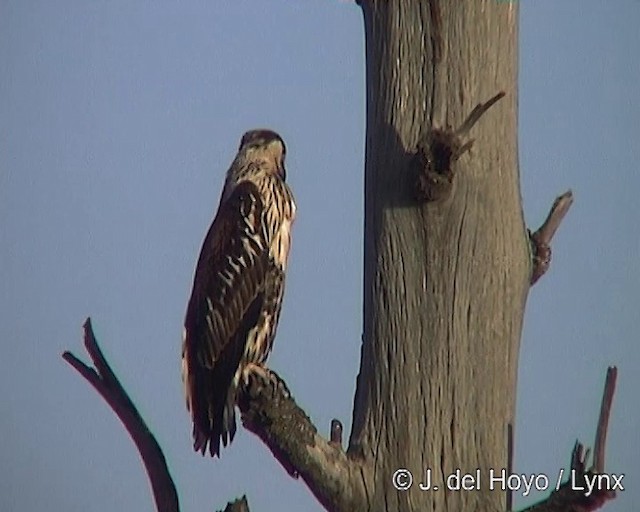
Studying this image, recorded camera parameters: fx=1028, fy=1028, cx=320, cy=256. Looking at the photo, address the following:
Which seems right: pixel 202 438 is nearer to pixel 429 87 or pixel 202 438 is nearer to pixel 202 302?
pixel 202 302

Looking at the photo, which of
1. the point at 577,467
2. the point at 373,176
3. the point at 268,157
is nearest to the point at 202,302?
the point at 268,157

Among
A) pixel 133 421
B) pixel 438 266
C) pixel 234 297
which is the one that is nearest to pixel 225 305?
pixel 234 297

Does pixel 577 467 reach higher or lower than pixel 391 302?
lower

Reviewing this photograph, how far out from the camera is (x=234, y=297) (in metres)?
1.11

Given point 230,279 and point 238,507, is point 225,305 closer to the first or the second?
point 230,279

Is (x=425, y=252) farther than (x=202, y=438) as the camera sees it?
No

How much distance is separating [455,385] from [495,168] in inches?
7.9

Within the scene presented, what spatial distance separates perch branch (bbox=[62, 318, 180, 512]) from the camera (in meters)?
1.11

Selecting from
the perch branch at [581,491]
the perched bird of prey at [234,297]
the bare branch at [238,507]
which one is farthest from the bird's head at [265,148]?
the perch branch at [581,491]

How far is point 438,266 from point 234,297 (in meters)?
0.27

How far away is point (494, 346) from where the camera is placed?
3.09ft

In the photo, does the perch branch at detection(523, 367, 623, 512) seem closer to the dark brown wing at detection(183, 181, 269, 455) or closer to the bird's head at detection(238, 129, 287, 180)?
the dark brown wing at detection(183, 181, 269, 455)

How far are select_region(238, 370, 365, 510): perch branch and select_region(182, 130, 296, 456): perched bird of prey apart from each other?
13cm

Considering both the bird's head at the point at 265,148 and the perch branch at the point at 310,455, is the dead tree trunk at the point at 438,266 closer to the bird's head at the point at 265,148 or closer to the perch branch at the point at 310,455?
the perch branch at the point at 310,455
